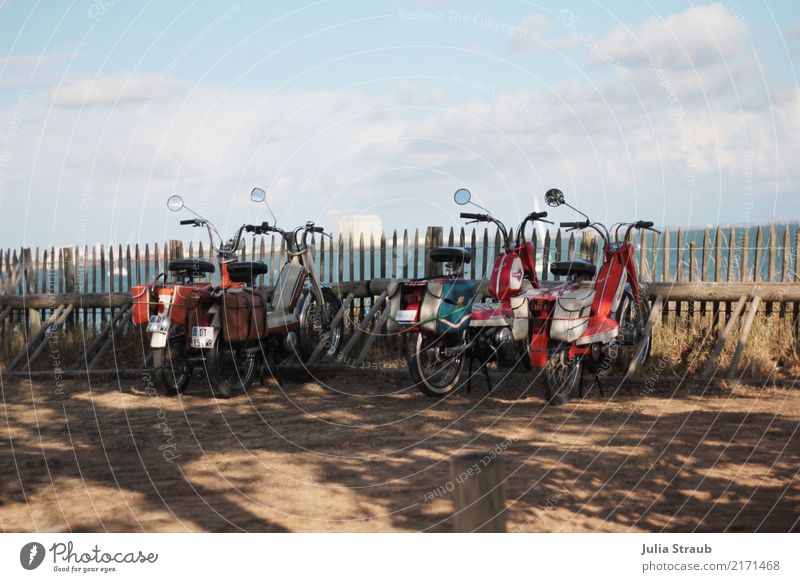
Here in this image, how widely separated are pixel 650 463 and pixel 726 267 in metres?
5.21

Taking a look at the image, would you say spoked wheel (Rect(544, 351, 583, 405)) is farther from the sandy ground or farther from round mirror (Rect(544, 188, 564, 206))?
round mirror (Rect(544, 188, 564, 206))

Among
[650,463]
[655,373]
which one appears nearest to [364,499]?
[650,463]

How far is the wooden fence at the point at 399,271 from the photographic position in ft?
34.1

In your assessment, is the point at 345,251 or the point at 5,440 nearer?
the point at 5,440

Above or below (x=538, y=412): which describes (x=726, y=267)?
above

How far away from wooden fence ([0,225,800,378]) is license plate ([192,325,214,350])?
2.14m

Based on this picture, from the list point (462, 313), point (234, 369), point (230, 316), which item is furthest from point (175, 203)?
point (462, 313)

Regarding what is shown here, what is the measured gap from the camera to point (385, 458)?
682cm

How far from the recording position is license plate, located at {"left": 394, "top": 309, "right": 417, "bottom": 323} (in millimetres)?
8672

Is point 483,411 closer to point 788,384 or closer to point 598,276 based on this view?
point 598,276

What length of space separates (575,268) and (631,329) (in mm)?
863

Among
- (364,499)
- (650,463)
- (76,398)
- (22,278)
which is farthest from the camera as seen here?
(22,278)

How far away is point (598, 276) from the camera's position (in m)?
8.91

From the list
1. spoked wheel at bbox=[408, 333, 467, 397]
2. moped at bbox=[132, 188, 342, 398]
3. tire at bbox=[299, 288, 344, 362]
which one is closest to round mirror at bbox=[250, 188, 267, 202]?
moped at bbox=[132, 188, 342, 398]
